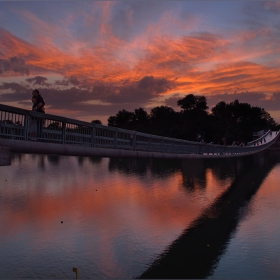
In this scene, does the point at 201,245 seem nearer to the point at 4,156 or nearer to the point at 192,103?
the point at 4,156

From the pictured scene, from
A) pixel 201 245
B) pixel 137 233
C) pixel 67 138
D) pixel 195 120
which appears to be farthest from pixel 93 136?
pixel 195 120

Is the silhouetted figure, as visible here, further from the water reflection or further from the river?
the water reflection

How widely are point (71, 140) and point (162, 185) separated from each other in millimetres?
21810

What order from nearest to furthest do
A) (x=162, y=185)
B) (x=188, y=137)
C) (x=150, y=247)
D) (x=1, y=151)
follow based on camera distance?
(x=1, y=151), (x=150, y=247), (x=162, y=185), (x=188, y=137)

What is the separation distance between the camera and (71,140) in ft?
49.5

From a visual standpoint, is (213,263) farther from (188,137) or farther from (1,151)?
(188,137)

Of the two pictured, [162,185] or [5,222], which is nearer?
[5,222]

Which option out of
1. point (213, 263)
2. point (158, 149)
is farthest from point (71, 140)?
point (158, 149)

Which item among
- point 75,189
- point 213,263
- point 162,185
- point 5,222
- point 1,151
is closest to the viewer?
point 1,151

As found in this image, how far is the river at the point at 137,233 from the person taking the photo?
46.3 ft

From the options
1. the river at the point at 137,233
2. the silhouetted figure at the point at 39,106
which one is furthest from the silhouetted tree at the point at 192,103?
the silhouetted figure at the point at 39,106

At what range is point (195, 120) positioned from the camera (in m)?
117

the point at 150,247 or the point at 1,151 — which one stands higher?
the point at 1,151

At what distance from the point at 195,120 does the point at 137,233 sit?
10022cm
